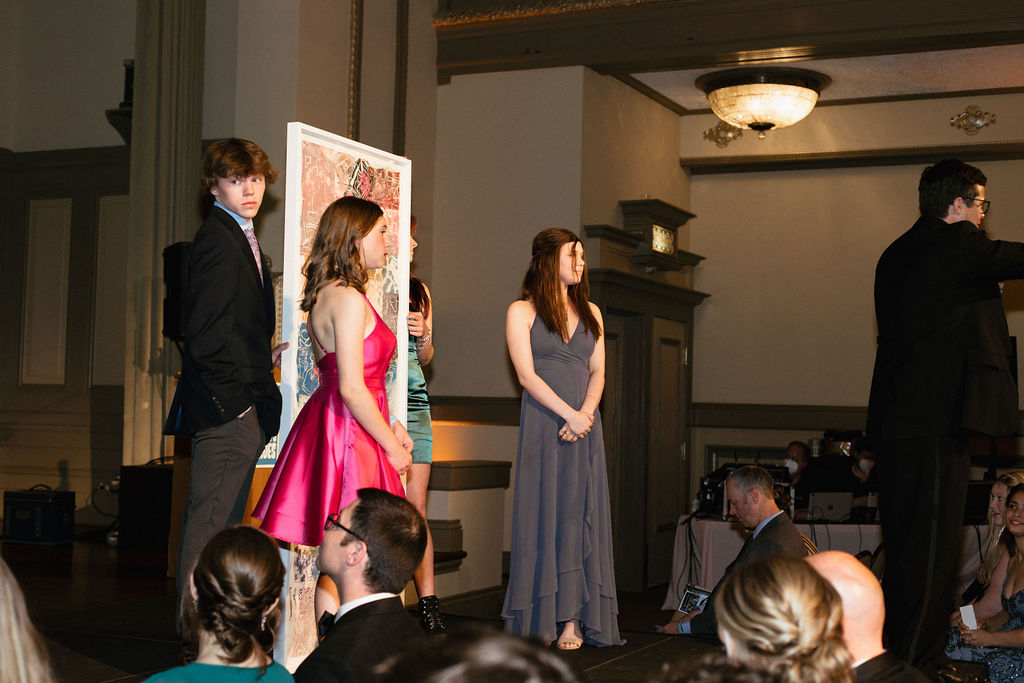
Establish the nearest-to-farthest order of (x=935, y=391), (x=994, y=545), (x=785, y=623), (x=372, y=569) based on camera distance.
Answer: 1. (x=785, y=623)
2. (x=372, y=569)
3. (x=935, y=391)
4. (x=994, y=545)

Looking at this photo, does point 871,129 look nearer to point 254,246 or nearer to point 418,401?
point 418,401

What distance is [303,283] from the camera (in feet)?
11.4

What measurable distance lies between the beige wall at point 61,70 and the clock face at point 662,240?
4.01 m

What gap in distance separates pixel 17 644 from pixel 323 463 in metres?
1.95

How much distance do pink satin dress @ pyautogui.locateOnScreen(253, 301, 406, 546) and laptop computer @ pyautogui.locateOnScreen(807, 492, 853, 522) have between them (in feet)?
12.1

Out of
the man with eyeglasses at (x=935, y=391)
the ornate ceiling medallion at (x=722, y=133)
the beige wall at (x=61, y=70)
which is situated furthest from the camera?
the ornate ceiling medallion at (x=722, y=133)

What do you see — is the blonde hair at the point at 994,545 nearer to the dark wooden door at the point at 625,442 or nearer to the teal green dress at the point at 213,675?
the dark wooden door at the point at 625,442

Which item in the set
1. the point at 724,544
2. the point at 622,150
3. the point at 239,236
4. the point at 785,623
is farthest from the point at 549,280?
the point at 622,150

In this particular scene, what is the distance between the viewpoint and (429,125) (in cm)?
763

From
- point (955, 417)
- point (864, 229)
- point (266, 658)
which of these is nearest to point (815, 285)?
point (864, 229)

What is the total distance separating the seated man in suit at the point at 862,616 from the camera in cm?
179

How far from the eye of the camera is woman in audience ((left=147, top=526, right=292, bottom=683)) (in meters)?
1.79

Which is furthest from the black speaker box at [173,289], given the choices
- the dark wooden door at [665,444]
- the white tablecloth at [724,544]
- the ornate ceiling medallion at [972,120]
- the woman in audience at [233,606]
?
the ornate ceiling medallion at [972,120]

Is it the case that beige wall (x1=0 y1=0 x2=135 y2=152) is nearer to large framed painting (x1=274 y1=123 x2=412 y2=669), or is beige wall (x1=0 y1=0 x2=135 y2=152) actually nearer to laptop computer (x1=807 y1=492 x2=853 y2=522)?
large framed painting (x1=274 y1=123 x2=412 y2=669)
